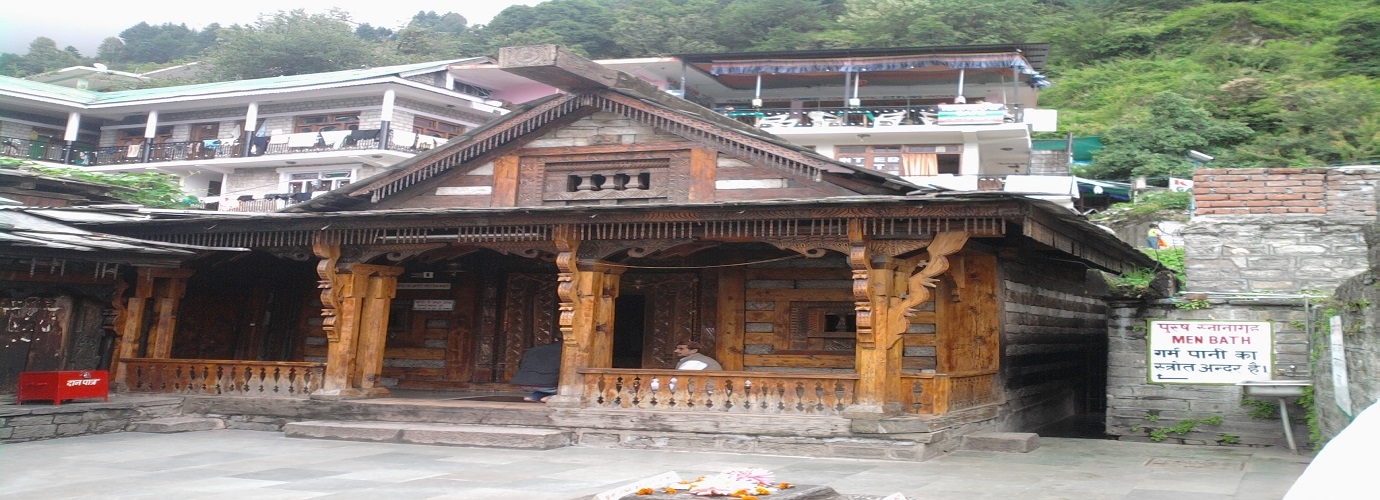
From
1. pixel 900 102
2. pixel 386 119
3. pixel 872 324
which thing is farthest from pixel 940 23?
pixel 872 324

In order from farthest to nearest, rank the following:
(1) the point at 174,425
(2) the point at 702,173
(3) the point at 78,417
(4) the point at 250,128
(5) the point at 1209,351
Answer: (4) the point at 250,128 → (2) the point at 702,173 → (1) the point at 174,425 → (5) the point at 1209,351 → (3) the point at 78,417

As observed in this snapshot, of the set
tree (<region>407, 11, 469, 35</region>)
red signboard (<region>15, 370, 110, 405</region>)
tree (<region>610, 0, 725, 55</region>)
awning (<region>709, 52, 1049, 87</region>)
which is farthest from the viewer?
tree (<region>407, 11, 469, 35</region>)

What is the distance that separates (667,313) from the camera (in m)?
16.5

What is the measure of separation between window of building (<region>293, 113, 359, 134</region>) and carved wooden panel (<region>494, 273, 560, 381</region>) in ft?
86.3

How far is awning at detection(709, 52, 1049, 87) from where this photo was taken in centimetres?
3700

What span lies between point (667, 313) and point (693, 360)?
240cm

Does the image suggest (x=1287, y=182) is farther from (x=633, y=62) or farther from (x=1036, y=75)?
(x=633, y=62)

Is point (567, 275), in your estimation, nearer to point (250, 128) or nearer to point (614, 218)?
point (614, 218)

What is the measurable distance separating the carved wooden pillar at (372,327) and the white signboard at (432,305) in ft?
7.78

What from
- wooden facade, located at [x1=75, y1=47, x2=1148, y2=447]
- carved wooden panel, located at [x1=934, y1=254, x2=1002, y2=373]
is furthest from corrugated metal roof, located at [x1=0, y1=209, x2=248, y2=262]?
carved wooden panel, located at [x1=934, y1=254, x2=1002, y2=373]

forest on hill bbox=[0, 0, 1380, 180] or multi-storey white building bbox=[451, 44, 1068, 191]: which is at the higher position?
forest on hill bbox=[0, 0, 1380, 180]

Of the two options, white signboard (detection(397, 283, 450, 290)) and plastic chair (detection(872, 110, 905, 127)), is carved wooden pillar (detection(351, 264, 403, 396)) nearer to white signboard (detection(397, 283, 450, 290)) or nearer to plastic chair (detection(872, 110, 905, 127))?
white signboard (detection(397, 283, 450, 290))

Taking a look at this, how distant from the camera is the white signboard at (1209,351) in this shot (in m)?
13.3

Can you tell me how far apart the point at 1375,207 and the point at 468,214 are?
1225 cm
